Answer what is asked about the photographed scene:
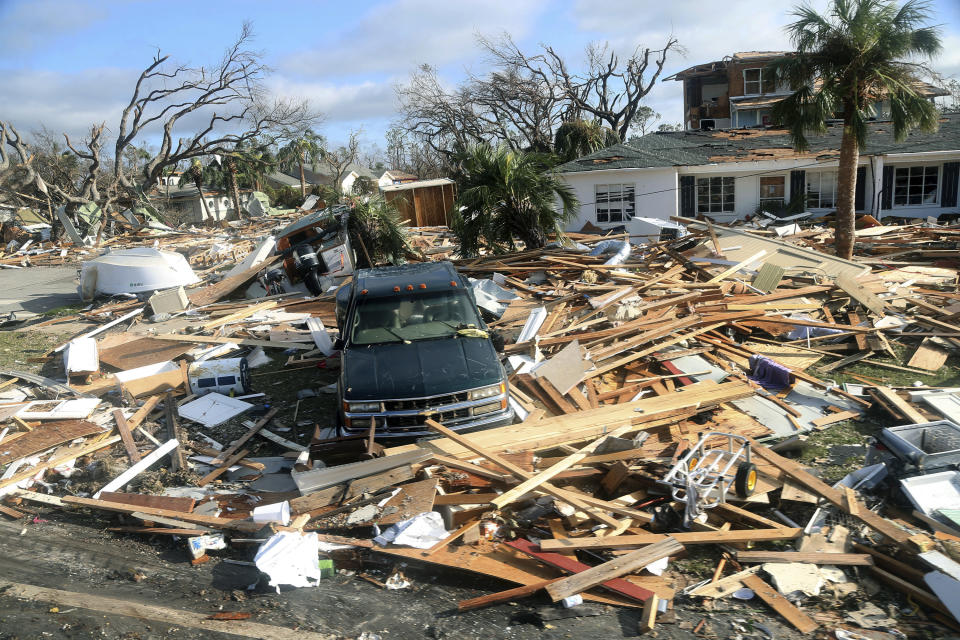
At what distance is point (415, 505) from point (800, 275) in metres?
10.5

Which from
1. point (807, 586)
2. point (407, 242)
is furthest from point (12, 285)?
point (807, 586)

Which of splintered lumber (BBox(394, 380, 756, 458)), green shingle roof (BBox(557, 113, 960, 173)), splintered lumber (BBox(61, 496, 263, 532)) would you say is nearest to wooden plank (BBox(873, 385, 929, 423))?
splintered lumber (BBox(394, 380, 756, 458))

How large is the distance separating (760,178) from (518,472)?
23880 millimetres

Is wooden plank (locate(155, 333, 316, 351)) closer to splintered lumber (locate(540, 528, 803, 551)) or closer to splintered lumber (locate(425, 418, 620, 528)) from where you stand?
splintered lumber (locate(425, 418, 620, 528))

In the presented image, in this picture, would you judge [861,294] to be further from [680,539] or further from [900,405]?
[680,539]

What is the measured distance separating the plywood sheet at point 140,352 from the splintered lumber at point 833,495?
9.38 m

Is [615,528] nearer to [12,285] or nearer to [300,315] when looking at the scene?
[300,315]

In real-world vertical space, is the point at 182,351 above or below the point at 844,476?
above

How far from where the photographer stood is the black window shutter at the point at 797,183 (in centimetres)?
2511

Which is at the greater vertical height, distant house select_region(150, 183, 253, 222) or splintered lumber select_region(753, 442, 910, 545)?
distant house select_region(150, 183, 253, 222)

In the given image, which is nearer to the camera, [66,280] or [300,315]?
[300,315]

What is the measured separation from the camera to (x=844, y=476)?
6.36 m

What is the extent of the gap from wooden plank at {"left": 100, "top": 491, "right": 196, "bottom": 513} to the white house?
21.6m

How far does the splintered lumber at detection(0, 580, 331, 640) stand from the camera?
424 centimetres
